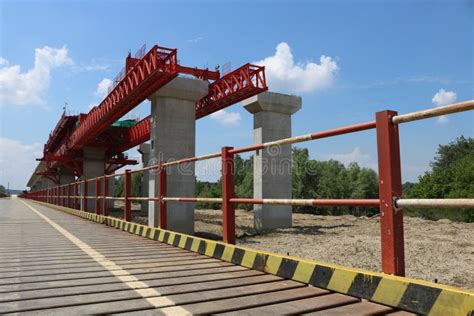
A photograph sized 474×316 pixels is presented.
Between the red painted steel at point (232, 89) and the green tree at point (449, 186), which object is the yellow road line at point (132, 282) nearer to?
the red painted steel at point (232, 89)

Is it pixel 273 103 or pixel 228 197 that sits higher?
pixel 273 103

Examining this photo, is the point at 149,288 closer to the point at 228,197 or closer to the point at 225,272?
the point at 225,272

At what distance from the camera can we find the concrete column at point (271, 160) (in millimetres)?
19781

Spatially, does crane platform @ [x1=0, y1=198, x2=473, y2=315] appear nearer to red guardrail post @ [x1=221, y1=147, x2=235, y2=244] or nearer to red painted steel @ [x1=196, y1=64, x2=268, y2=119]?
red guardrail post @ [x1=221, y1=147, x2=235, y2=244]

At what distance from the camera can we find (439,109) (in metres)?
2.57

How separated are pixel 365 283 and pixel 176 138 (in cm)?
1581

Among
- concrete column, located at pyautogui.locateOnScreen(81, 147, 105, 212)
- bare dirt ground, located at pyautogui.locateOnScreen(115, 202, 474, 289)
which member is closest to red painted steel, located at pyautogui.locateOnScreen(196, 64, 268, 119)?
bare dirt ground, located at pyautogui.locateOnScreen(115, 202, 474, 289)

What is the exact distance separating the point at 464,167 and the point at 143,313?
44611 millimetres

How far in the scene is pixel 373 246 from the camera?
1447 centimetres

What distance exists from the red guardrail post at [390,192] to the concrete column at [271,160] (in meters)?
16.5

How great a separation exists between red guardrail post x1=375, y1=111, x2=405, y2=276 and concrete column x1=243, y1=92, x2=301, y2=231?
16.5m

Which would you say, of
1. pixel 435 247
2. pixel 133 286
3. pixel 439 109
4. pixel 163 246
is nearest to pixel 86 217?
pixel 163 246

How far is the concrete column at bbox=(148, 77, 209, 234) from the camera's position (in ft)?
58.7

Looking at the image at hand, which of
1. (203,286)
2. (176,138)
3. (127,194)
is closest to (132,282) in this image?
(203,286)
